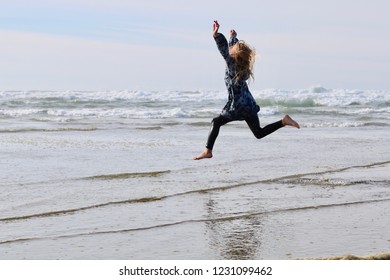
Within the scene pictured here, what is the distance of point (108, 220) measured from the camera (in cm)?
838

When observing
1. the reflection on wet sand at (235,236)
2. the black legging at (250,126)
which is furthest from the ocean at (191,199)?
the black legging at (250,126)

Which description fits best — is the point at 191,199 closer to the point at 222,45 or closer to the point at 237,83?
the point at 237,83

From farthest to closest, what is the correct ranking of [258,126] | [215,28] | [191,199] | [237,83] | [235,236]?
[191,199]
[258,126]
[237,83]
[215,28]
[235,236]

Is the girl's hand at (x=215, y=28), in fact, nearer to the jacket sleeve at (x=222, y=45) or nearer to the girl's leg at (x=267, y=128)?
the jacket sleeve at (x=222, y=45)

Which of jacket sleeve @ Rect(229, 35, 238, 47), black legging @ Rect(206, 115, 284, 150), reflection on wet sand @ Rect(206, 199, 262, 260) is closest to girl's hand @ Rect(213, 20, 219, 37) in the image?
jacket sleeve @ Rect(229, 35, 238, 47)

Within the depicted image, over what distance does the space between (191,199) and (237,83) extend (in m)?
1.88

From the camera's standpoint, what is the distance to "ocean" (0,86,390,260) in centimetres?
717

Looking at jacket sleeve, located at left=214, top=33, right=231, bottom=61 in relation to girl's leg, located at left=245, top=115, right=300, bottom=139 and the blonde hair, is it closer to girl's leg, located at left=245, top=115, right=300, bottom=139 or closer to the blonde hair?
the blonde hair

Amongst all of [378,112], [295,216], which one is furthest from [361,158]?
[378,112]

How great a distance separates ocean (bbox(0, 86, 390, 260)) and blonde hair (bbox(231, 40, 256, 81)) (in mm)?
1719

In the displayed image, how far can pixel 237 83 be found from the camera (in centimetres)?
875

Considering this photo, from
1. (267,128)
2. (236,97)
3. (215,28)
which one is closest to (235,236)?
(236,97)

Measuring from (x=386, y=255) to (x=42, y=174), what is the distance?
7.04 meters
